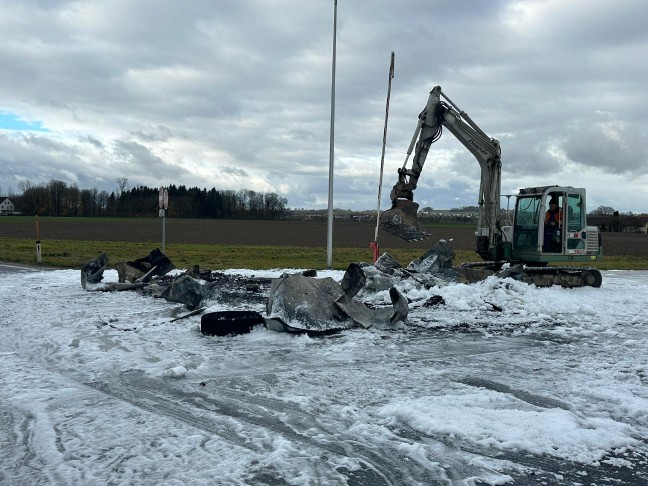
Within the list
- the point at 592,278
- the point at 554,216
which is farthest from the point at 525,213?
the point at 592,278

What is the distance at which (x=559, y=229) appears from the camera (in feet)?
52.6

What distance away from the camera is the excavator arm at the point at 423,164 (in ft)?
49.2

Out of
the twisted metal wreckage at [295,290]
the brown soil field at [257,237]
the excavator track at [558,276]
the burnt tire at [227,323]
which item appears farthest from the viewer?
the brown soil field at [257,237]

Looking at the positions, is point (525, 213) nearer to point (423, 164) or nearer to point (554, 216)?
point (554, 216)

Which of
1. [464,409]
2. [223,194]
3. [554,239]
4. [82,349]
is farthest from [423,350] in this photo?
[223,194]

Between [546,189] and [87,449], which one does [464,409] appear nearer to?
[87,449]

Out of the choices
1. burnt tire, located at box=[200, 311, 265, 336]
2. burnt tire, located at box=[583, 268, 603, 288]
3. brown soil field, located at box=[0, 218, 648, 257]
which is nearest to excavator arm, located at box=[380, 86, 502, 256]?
burnt tire, located at box=[583, 268, 603, 288]

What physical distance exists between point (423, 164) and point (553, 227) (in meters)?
3.86

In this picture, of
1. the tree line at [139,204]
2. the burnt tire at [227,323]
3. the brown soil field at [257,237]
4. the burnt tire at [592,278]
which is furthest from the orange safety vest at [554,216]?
the tree line at [139,204]

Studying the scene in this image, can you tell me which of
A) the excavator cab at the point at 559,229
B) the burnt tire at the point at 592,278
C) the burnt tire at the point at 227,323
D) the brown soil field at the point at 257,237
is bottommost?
the burnt tire at the point at 227,323

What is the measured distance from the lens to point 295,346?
8.39 meters

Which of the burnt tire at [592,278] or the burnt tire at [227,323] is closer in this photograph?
the burnt tire at [227,323]

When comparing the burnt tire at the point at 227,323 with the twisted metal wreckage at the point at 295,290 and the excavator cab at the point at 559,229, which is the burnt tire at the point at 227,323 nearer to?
the twisted metal wreckage at the point at 295,290

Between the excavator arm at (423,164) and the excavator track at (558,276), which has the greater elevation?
the excavator arm at (423,164)
